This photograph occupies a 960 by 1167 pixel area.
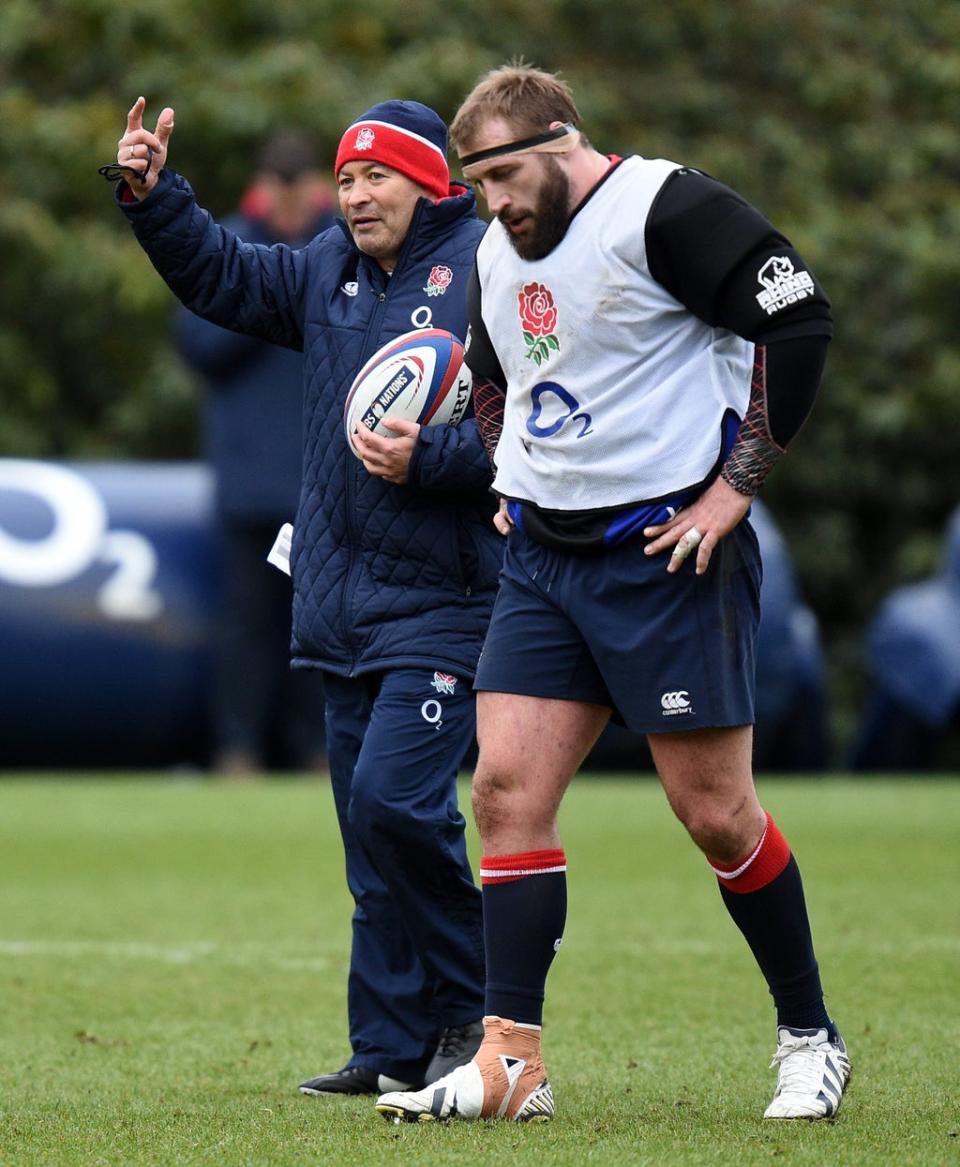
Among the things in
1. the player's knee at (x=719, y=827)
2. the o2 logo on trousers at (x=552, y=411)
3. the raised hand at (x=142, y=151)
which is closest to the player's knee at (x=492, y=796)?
the player's knee at (x=719, y=827)

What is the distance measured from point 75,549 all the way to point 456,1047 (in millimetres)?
8934

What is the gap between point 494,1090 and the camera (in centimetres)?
439

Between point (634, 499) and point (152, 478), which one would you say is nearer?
point (634, 499)

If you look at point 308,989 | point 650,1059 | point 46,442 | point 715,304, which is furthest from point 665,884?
point 46,442

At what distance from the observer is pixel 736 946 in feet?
23.5

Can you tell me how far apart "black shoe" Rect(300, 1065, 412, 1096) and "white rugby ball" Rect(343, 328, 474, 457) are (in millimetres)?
1365

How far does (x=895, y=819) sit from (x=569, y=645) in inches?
272

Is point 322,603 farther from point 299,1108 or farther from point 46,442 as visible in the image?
point 46,442

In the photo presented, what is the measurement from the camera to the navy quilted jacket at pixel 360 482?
5.00m

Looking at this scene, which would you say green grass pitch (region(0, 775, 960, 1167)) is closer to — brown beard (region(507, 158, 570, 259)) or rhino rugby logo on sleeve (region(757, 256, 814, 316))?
rhino rugby logo on sleeve (region(757, 256, 814, 316))

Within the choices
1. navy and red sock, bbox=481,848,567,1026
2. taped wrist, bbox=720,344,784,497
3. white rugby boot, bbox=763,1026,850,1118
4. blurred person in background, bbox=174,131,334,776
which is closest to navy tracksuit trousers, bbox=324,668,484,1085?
navy and red sock, bbox=481,848,567,1026

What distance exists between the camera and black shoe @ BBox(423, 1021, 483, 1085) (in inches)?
197

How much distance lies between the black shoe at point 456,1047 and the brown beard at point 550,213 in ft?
5.79

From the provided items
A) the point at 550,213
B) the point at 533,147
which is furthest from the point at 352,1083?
the point at 533,147
